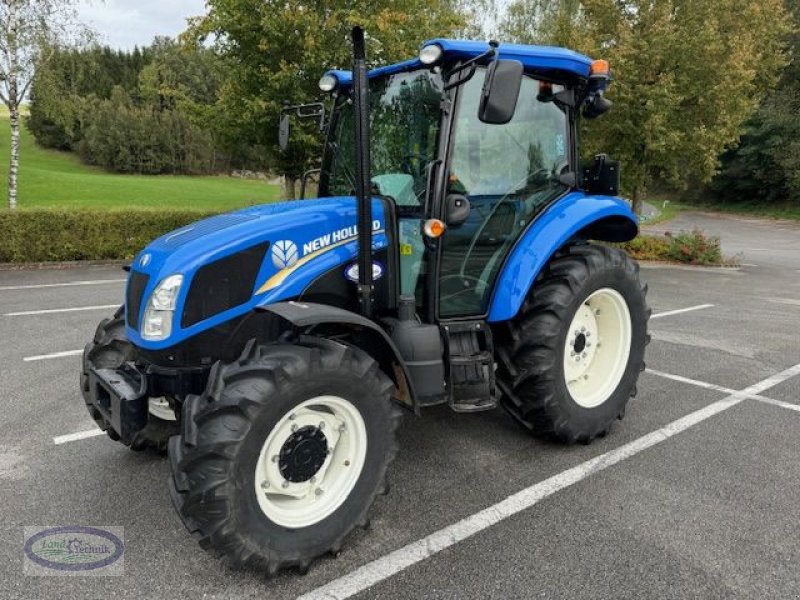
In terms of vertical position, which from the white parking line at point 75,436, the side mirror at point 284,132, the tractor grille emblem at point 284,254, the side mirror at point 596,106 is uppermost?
the side mirror at point 596,106

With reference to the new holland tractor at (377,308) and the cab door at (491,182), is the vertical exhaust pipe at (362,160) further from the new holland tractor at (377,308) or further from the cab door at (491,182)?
the cab door at (491,182)

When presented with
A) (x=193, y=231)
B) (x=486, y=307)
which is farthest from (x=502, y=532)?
(x=193, y=231)

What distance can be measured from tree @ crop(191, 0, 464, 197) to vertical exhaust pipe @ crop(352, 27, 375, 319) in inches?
334

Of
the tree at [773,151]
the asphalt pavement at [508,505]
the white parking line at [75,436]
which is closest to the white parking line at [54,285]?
the asphalt pavement at [508,505]

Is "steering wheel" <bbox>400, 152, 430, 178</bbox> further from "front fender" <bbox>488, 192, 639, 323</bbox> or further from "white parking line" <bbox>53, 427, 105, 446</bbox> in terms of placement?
"white parking line" <bbox>53, 427, 105, 446</bbox>

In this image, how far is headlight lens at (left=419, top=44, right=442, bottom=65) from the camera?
9.15 ft

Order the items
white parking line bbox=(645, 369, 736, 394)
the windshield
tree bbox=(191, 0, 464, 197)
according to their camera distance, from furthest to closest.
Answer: tree bbox=(191, 0, 464, 197) < white parking line bbox=(645, 369, 736, 394) < the windshield

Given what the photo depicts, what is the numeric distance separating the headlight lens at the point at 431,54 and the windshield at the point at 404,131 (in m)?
0.20

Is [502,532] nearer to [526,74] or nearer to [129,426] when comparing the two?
[129,426]

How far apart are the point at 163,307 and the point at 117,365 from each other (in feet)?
2.63

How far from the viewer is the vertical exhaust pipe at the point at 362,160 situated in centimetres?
255

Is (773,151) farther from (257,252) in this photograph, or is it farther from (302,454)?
(302,454)

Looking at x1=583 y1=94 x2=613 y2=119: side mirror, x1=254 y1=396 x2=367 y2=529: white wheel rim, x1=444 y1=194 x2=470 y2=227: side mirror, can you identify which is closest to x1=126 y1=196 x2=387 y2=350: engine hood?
x1=444 y1=194 x2=470 y2=227: side mirror

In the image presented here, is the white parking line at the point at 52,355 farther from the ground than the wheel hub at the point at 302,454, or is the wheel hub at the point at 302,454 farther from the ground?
the wheel hub at the point at 302,454
